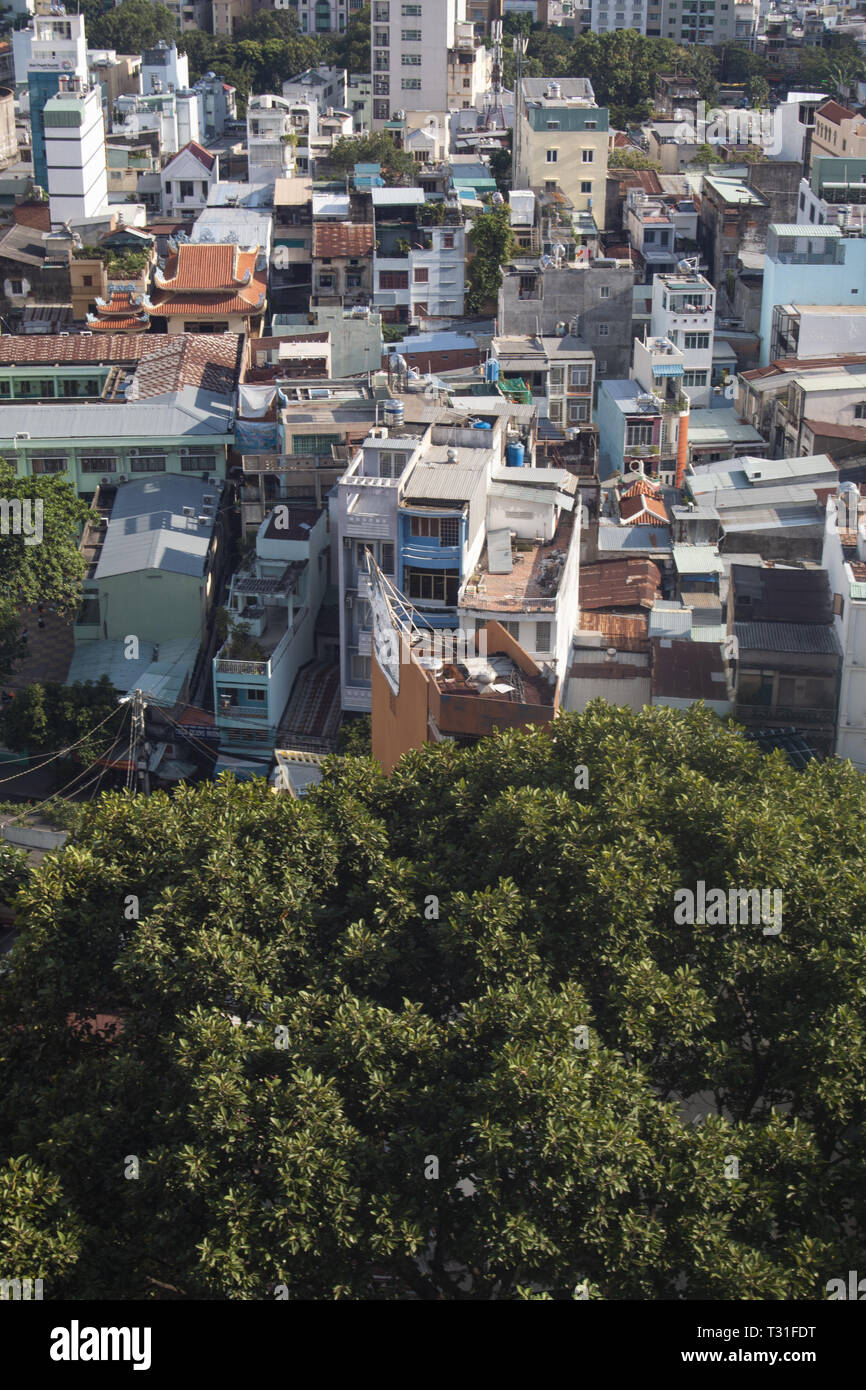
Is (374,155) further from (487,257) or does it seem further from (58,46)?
(487,257)

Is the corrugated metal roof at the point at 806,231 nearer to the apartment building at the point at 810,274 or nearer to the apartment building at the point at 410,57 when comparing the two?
the apartment building at the point at 810,274

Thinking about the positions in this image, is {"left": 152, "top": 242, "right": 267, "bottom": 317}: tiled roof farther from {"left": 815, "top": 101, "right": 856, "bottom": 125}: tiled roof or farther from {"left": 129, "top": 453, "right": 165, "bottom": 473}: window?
{"left": 815, "top": 101, "right": 856, "bottom": 125}: tiled roof

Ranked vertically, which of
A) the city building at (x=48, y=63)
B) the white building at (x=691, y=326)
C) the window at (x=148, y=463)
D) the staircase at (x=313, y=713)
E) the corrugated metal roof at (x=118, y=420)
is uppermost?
the city building at (x=48, y=63)

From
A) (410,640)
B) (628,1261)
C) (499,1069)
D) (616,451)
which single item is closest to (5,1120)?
(499,1069)

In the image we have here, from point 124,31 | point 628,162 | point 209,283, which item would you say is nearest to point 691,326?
point 209,283

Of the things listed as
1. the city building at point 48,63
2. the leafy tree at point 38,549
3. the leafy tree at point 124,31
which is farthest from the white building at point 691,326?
the leafy tree at point 124,31
